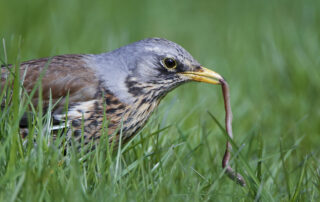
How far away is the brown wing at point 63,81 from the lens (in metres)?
4.14

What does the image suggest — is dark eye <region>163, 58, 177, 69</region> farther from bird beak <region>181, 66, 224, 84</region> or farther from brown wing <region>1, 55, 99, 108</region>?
brown wing <region>1, 55, 99, 108</region>

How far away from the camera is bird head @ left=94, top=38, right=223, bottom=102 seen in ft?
14.2

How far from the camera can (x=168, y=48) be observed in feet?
14.2

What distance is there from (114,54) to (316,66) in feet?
10.6

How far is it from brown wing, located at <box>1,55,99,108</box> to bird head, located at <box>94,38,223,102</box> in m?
0.16

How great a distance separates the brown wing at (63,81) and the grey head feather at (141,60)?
0.36 ft

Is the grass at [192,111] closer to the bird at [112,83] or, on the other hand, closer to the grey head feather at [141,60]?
the bird at [112,83]

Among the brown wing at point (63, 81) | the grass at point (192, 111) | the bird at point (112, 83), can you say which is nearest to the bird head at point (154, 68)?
the bird at point (112, 83)

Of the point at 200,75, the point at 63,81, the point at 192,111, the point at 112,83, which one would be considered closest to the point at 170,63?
the point at 200,75

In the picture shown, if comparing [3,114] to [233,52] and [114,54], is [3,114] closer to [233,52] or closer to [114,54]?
[114,54]

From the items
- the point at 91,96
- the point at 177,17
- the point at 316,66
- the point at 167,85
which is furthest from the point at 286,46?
the point at 91,96

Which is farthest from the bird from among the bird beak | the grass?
the grass

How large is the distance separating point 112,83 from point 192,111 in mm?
843

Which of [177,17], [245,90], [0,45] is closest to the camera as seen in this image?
[0,45]
